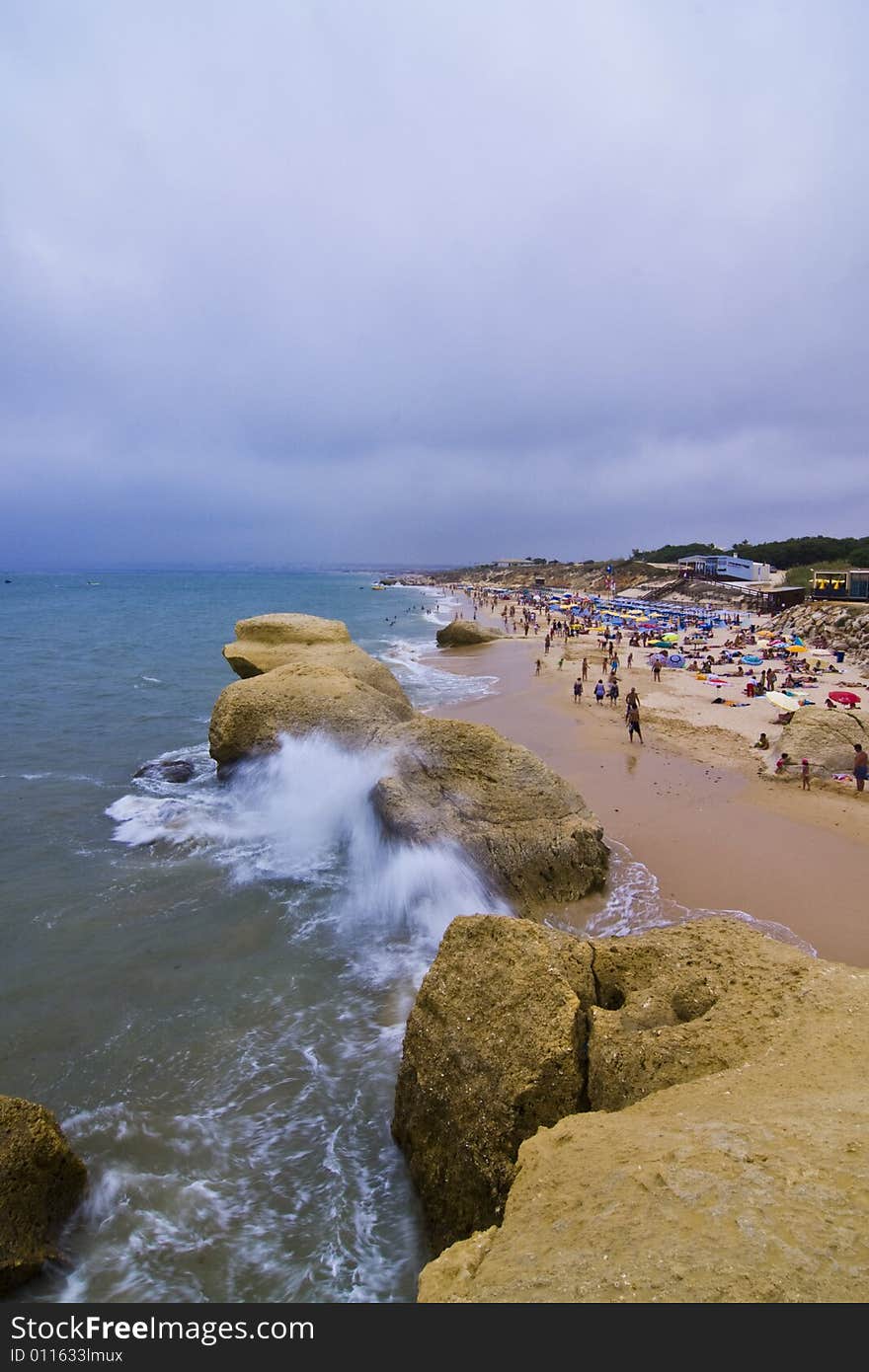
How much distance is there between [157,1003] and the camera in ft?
25.3

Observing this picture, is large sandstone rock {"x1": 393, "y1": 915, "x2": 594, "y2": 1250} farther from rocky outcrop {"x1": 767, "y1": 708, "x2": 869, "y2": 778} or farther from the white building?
the white building

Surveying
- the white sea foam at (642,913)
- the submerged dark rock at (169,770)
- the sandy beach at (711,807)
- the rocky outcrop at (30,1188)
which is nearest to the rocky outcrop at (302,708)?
the submerged dark rock at (169,770)

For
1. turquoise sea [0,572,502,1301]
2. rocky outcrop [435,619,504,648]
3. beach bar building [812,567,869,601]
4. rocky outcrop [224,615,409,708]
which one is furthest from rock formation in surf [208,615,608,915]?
Answer: beach bar building [812,567,869,601]

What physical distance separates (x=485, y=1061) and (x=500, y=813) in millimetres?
5547

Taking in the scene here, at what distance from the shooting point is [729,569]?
73375 millimetres

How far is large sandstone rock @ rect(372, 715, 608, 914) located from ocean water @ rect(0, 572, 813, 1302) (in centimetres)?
40

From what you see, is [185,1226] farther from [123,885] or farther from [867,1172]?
[123,885]

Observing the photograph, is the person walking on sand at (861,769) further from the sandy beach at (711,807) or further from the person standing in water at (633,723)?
the person standing in water at (633,723)

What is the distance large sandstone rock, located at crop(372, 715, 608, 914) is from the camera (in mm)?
9828

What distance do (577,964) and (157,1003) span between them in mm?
5125

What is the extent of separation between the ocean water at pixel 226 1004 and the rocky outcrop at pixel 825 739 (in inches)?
288

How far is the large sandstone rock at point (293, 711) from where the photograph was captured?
44.6 ft
